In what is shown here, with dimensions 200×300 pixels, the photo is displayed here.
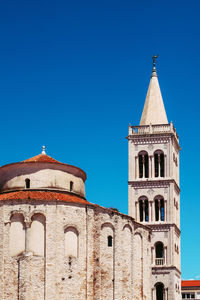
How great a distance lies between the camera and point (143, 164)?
76312 millimetres

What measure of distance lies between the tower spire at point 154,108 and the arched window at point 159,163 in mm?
3896

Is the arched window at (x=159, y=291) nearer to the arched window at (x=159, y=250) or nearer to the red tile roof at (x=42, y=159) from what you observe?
the arched window at (x=159, y=250)

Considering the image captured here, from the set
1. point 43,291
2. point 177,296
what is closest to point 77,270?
point 43,291

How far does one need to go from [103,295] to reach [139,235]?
8.26 meters

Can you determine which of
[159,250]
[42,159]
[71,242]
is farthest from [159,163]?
[71,242]

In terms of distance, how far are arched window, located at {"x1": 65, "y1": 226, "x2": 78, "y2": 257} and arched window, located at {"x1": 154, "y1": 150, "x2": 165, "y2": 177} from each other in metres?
25.5

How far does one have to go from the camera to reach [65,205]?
52.1m

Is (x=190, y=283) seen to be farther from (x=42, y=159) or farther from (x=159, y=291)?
(x=42, y=159)

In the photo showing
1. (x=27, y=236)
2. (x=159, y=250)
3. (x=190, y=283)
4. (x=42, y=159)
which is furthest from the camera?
(x=190, y=283)

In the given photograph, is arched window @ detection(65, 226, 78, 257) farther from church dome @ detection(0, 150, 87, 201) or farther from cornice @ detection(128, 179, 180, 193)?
cornice @ detection(128, 179, 180, 193)

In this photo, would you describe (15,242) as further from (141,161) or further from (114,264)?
(141,161)

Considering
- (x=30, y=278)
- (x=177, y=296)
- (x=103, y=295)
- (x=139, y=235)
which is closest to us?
(x=30, y=278)

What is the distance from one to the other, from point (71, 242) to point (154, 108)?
3122 centimetres

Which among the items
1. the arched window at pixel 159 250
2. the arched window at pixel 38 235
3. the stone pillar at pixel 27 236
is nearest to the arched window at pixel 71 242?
the arched window at pixel 38 235
